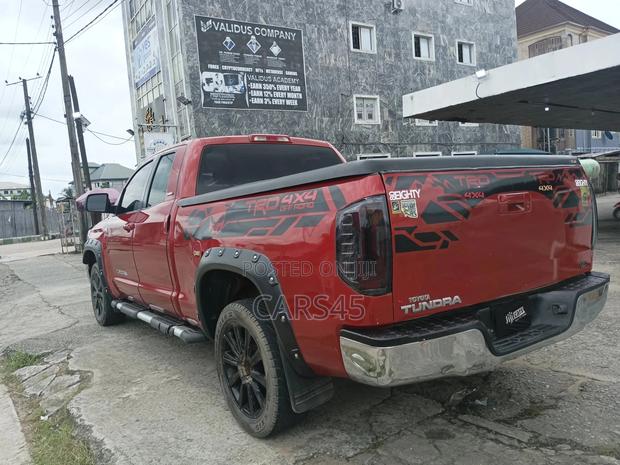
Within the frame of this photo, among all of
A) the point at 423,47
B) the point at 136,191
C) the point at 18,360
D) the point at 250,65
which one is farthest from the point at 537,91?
the point at 423,47

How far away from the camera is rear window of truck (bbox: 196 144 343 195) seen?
13.1ft

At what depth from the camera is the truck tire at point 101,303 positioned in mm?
5941

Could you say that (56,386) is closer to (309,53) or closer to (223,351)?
(223,351)

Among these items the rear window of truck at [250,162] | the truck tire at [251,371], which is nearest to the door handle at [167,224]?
the rear window of truck at [250,162]

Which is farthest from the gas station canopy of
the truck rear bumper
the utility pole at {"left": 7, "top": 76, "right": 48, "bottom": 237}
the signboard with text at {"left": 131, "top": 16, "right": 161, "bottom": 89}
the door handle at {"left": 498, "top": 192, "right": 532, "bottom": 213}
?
the utility pole at {"left": 7, "top": 76, "right": 48, "bottom": 237}

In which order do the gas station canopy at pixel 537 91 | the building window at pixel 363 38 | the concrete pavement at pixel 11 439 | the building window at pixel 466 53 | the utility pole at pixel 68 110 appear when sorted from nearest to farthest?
the concrete pavement at pixel 11 439 → the gas station canopy at pixel 537 91 → the utility pole at pixel 68 110 → the building window at pixel 363 38 → the building window at pixel 466 53

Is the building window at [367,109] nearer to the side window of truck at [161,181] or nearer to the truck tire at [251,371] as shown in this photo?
the side window of truck at [161,181]

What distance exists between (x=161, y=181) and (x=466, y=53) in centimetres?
2736

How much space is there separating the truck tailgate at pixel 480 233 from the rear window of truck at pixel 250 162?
6.88 feet

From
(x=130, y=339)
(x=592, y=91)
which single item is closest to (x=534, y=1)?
(x=592, y=91)

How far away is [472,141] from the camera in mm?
27625

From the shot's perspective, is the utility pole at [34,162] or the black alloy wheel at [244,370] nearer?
the black alloy wheel at [244,370]

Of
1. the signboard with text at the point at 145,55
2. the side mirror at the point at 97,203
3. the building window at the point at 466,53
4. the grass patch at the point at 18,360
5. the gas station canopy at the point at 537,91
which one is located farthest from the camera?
the building window at the point at 466,53

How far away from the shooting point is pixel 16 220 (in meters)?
38.2
